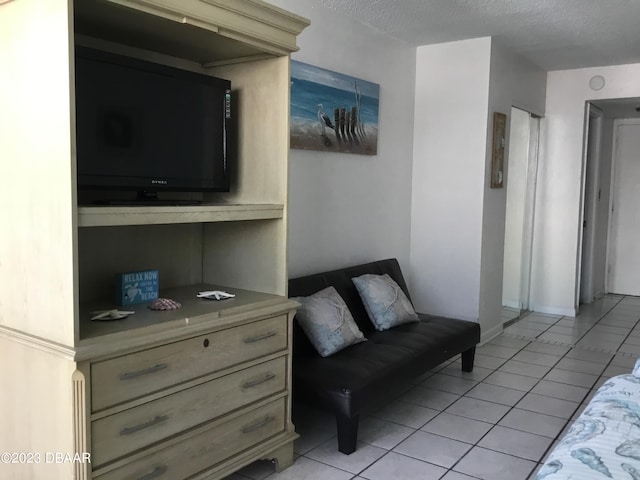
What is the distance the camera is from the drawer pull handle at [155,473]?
1.98 metres

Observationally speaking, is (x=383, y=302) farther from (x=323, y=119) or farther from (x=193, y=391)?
(x=193, y=391)

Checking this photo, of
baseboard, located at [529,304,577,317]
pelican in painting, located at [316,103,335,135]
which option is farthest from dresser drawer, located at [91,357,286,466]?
baseboard, located at [529,304,577,317]

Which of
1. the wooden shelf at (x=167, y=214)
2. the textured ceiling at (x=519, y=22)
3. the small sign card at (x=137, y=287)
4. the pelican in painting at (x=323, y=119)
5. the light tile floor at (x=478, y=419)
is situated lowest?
the light tile floor at (x=478, y=419)

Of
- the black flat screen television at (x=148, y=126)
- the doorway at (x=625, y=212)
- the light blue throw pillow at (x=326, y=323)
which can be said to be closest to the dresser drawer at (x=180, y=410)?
the light blue throw pillow at (x=326, y=323)

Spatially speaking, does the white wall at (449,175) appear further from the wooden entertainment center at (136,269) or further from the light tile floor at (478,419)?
the wooden entertainment center at (136,269)

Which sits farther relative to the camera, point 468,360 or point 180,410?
point 468,360

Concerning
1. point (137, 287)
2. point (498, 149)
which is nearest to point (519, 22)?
point (498, 149)

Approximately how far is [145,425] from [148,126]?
107 centimetres

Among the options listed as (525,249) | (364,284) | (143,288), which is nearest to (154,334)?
(143,288)

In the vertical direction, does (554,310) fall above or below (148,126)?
below

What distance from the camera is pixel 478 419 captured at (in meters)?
3.16

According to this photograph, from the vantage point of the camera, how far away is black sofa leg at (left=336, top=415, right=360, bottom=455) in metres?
2.70

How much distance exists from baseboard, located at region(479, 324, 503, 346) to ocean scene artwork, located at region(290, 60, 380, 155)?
1704 millimetres

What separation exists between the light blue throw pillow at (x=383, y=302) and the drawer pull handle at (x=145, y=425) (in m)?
1.76
